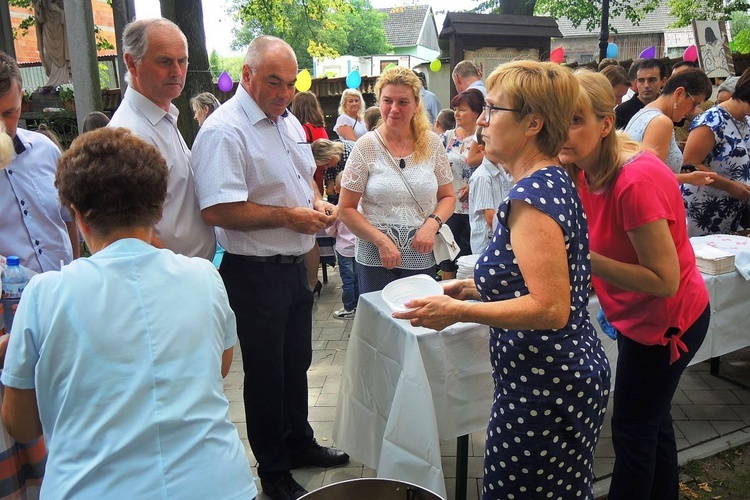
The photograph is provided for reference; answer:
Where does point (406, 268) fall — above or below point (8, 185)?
below

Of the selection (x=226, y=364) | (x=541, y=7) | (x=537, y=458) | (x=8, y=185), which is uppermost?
(x=541, y=7)

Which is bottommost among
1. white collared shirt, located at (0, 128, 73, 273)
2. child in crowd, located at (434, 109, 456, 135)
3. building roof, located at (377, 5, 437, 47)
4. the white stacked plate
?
the white stacked plate

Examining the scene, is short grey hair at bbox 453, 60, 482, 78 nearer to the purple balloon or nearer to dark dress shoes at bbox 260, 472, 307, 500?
dark dress shoes at bbox 260, 472, 307, 500

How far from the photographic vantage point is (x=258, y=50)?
2484 mm

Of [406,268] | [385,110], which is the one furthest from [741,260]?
[385,110]

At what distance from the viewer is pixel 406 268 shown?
3.08 meters

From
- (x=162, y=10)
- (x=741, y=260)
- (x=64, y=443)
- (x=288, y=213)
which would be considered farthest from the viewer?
(x=162, y=10)

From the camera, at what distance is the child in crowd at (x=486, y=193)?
3.77 meters

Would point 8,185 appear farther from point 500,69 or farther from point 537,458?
point 537,458

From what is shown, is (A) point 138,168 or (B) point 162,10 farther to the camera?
(B) point 162,10

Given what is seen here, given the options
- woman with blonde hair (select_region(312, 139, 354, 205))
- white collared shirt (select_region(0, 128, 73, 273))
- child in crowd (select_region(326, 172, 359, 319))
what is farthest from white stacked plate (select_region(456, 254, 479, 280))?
woman with blonde hair (select_region(312, 139, 354, 205))

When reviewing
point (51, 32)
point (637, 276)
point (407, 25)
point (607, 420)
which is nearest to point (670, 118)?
point (607, 420)

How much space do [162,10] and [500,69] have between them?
20.7ft

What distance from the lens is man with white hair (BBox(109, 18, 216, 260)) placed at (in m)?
2.33
